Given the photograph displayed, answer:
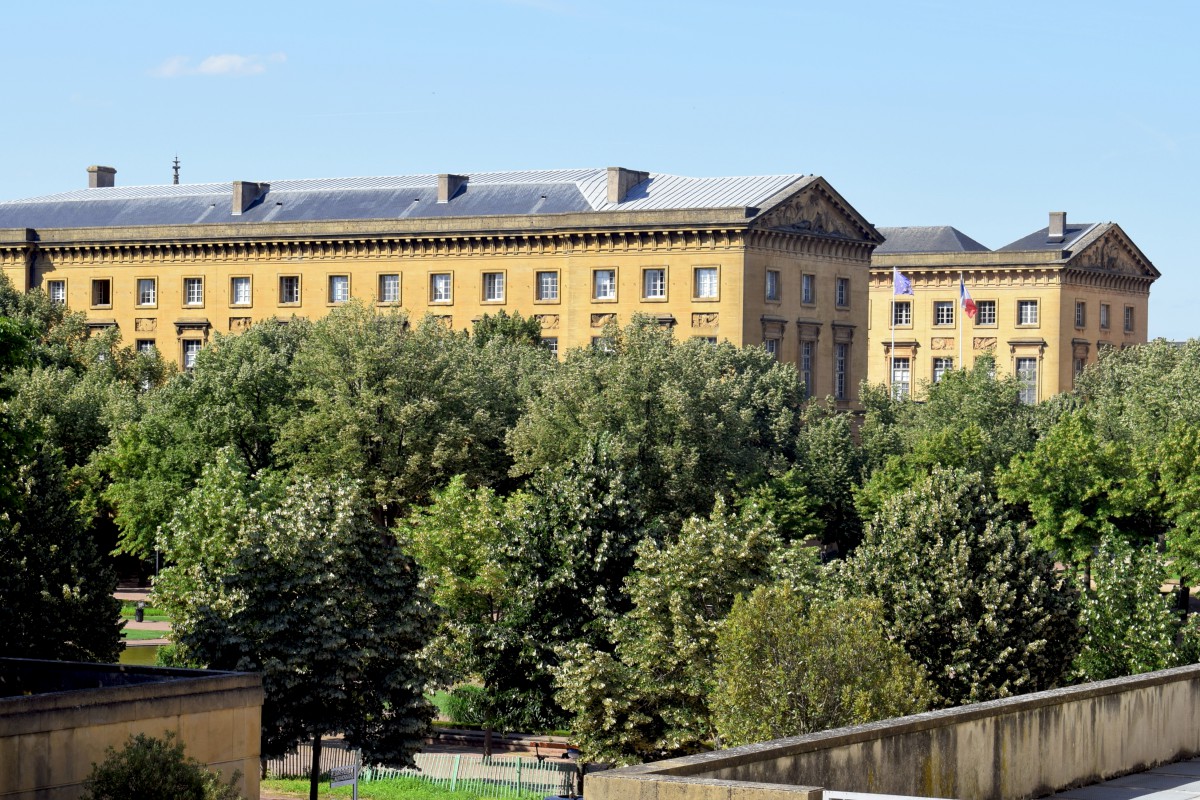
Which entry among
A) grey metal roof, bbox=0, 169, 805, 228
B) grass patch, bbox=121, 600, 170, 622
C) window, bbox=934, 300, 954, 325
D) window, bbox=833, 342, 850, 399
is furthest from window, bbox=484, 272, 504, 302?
window, bbox=934, 300, 954, 325

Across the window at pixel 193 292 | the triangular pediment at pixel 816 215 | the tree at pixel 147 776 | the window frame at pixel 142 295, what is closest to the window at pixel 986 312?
the triangular pediment at pixel 816 215

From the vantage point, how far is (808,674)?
29.8 metres

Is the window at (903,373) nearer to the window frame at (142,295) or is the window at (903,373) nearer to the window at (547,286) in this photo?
the window at (547,286)

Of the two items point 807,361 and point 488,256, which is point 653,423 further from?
point 488,256

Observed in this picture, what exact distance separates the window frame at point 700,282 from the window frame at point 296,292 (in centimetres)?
2381

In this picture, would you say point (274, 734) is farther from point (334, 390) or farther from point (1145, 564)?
point (334, 390)

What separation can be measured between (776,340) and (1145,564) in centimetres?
5218

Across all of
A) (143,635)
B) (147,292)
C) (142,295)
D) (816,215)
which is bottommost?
(143,635)

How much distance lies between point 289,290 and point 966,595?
75.5m

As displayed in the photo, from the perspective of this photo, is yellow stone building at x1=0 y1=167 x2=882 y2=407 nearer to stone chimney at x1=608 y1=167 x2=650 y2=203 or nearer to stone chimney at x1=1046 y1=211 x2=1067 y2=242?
stone chimney at x1=608 y1=167 x2=650 y2=203

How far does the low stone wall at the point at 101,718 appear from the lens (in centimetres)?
2547

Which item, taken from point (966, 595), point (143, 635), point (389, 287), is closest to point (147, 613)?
point (143, 635)

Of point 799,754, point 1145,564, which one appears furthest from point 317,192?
point 799,754

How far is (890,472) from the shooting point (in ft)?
245
